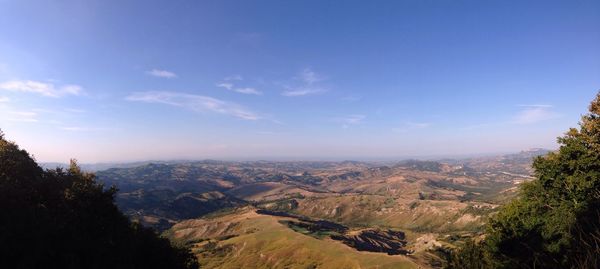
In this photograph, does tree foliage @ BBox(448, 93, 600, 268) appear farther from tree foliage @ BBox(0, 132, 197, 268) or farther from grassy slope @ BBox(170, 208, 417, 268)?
grassy slope @ BBox(170, 208, 417, 268)

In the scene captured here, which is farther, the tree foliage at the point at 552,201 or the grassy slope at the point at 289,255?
the grassy slope at the point at 289,255

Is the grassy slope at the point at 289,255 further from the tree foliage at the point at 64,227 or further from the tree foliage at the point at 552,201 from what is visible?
the tree foliage at the point at 64,227

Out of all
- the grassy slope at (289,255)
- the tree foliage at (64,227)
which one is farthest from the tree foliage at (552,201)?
the grassy slope at (289,255)

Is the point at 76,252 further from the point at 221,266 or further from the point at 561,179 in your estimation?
the point at 221,266

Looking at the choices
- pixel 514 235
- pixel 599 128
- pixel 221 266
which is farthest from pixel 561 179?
pixel 221 266

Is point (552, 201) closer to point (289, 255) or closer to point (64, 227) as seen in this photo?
point (64, 227)

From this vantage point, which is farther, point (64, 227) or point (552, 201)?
point (552, 201)

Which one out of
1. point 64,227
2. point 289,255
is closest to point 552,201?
point 64,227

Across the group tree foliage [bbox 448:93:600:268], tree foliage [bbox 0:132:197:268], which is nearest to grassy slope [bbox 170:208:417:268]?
tree foliage [bbox 448:93:600:268]

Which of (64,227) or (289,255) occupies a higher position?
(64,227)

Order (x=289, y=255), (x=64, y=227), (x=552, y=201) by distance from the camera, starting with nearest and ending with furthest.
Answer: (x=64, y=227) < (x=552, y=201) < (x=289, y=255)
